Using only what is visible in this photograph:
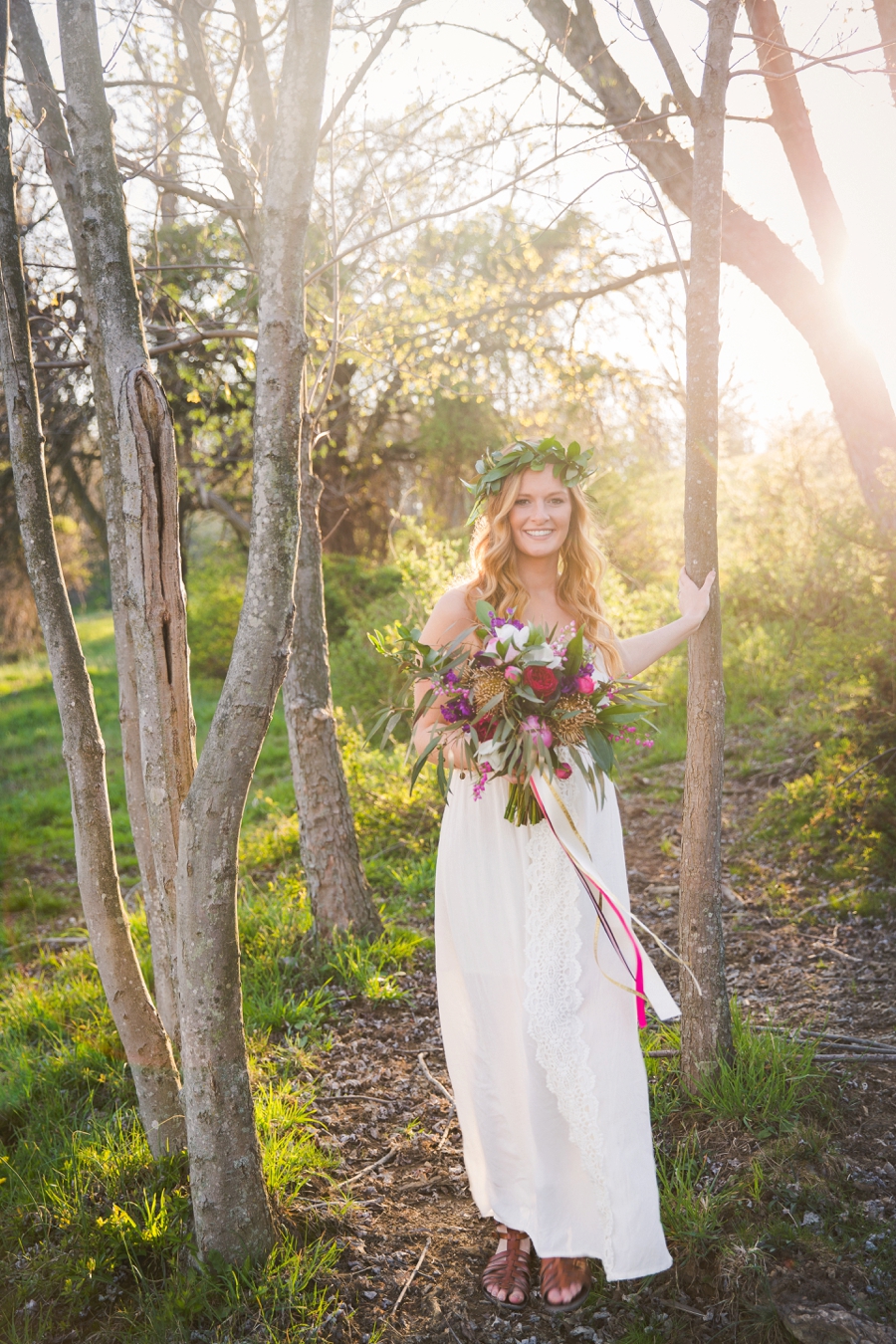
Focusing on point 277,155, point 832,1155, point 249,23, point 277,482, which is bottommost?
point 832,1155

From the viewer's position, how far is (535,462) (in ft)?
9.04

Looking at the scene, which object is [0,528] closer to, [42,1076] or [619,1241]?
[42,1076]

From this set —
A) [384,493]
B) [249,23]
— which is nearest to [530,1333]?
[249,23]

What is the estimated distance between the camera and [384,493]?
14.8 metres

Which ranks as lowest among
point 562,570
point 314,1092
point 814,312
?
point 314,1092

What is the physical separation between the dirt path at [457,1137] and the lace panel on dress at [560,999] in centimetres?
42

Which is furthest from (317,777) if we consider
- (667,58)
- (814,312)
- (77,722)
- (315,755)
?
(814,312)

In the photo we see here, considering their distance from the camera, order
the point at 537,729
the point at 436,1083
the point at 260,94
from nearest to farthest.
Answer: the point at 537,729 → the point at 436,1083 → the point at 260,94

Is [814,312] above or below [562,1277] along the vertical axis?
above

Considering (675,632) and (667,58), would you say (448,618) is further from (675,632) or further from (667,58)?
(667,58)

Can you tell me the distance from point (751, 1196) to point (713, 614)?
176 cm

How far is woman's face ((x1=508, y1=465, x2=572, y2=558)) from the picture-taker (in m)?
2.77

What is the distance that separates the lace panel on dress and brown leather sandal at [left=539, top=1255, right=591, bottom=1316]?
0.20 meters

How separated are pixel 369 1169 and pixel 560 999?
1.20 m
